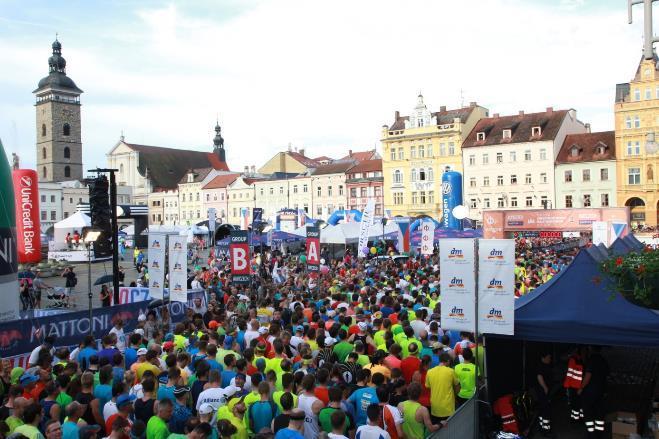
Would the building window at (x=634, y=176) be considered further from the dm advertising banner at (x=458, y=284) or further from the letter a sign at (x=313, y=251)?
the dm advertising banner at (x=458, y=284)

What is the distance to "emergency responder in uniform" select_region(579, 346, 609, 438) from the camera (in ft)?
28.0

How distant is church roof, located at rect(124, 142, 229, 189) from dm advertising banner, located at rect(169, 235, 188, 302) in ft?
296

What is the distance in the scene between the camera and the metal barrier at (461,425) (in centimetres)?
644

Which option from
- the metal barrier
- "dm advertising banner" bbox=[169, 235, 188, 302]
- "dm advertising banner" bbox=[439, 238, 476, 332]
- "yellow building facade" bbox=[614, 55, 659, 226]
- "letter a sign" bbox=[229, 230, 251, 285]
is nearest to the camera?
the metal barrier

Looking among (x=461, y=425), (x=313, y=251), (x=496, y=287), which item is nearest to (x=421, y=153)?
(x=313, y=251)

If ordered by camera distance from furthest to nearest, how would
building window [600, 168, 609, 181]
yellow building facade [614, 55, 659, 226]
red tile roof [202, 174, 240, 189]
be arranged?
red tile roof [202, 174, 240, 189]
building window [600, 168, 609, 181]
yellow building facade [614, 55, 659, 226]

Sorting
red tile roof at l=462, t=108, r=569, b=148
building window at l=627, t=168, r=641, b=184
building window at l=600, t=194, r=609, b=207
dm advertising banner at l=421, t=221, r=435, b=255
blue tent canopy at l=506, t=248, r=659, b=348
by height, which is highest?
red tile roof at l=462, t=108, r=569, b=148

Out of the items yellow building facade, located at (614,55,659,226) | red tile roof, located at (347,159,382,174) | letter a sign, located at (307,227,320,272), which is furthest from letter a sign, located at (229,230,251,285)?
red tile roof, located at (347,159,382,174)

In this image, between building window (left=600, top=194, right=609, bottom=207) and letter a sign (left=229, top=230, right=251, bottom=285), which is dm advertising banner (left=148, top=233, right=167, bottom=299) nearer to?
letter a sign (left=229, top=230, right=251, bottom=285)

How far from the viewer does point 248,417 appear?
656 cm

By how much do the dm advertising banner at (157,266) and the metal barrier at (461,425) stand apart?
8.58 meters

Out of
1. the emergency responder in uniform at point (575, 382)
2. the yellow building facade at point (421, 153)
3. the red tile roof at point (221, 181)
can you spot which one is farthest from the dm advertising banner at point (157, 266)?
the red tile roof at point (221, 181)

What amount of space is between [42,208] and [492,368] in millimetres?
91814

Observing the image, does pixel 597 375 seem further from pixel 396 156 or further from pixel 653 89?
pixel 396 156
